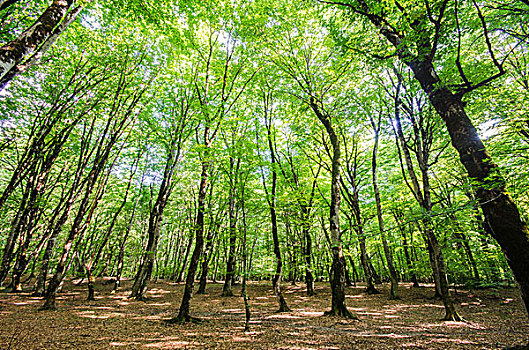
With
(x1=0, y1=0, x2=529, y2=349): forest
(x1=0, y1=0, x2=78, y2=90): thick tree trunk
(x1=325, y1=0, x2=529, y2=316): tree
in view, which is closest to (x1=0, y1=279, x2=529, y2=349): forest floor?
(x1=0, y1=0, x2=529, y2=349): forest

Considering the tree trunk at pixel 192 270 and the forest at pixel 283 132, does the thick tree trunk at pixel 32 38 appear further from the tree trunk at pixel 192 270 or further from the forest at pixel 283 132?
the tree trunk at pixel 192 270

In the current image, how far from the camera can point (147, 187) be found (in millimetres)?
20016

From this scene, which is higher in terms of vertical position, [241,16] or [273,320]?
[241,16]

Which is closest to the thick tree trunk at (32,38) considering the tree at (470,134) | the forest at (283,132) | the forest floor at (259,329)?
the forest at (283,132)

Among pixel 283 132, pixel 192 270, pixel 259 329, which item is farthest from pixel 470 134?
pixel 283 132

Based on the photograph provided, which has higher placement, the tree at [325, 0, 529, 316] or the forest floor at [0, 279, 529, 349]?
the tree at [325, 0, 529, 316]

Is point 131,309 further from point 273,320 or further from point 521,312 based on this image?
point 521,312

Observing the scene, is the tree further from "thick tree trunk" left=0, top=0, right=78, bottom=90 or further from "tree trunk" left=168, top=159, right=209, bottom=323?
"tree trunk" left=168, top=159, right=209, bottom=323

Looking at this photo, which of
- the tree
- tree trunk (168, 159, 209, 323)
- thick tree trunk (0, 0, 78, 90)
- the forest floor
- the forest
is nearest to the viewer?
thick tree trunk (0, 0, 78, 90)

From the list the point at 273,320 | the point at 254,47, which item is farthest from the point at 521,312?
the point at 254,47

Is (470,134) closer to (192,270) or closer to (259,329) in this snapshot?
(259,329)

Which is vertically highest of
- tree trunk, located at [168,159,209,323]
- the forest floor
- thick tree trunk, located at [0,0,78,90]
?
thick tree trunk, located at [0,0,78,90]

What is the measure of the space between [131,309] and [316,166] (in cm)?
1582

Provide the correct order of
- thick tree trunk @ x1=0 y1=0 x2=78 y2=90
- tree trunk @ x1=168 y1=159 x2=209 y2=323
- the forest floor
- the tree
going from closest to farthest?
thick tree trunk @ x1=0 y1=0 x2=78 y2=90, the tree, the forest floor, tree trunk @ x1=168 y1=159 x2=209 y2=323
